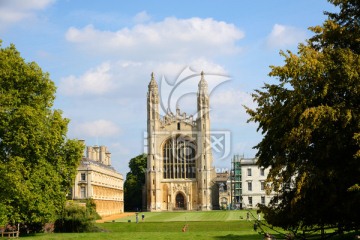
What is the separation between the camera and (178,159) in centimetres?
8412

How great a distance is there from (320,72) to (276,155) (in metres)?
3.04

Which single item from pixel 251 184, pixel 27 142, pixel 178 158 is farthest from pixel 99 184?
pixel 27 142

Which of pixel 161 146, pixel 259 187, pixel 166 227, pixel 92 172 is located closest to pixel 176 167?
pixel 161 146

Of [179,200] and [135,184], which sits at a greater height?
[135,184]

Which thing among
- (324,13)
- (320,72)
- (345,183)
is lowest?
(345,183)

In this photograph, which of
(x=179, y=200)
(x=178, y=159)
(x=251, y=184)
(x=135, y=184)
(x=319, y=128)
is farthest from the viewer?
(x=135, y=184)

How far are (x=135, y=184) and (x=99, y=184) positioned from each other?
28207 mm

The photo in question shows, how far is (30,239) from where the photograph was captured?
2845 centimetres

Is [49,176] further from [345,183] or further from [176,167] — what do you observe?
[176,167]

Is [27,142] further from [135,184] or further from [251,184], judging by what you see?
[135,184]

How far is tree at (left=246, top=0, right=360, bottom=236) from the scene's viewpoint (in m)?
15.5

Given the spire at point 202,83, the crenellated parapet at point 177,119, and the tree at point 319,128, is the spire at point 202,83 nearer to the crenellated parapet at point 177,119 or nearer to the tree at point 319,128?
the crenellated parapet at point 177,119

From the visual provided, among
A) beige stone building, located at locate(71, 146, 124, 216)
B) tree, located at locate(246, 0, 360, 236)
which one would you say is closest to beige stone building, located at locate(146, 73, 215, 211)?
beige stone building, located at locate(71, 146, 124, 216)

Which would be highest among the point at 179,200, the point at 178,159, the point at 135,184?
the point at 178,159
